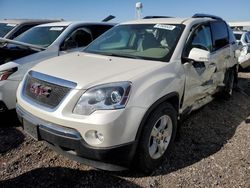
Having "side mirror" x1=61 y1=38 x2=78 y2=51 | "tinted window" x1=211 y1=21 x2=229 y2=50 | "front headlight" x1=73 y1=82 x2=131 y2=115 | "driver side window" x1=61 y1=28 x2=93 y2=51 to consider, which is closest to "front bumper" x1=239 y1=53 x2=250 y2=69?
"tinted window" x1=211 y1=21 x2=229 y2=50

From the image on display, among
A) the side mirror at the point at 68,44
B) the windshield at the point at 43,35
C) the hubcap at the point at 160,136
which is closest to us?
the hubcap at the point at 160,136

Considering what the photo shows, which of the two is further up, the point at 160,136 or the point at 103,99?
the point at 103,99

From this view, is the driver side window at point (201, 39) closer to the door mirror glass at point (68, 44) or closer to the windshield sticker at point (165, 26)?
the windshield sticker at point (165, 26)

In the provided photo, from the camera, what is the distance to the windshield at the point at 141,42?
3932 mm

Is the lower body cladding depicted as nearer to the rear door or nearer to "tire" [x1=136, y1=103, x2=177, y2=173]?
"tire" [x1=136, y1=103, x2=177, y2=173]

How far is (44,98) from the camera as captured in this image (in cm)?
327

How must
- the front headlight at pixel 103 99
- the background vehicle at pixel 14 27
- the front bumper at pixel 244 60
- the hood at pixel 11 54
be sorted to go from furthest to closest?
1. the front bumper at pixel 244 60
2. the background vehicle at pixel 14 27
3. the hood at pixel 11 54
4. the front headlight at pixel 103 99

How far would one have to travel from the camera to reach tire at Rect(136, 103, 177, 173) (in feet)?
10.6

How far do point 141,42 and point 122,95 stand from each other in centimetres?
156

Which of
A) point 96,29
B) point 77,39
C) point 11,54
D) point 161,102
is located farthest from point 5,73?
point 96,29

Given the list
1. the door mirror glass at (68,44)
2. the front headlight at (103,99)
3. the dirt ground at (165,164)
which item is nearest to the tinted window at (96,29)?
the door mirror glass at (68,44)

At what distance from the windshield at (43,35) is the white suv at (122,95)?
68.7 inches

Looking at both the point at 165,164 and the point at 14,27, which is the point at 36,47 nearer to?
the point at 165,164

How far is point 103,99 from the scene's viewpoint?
9.73ft
